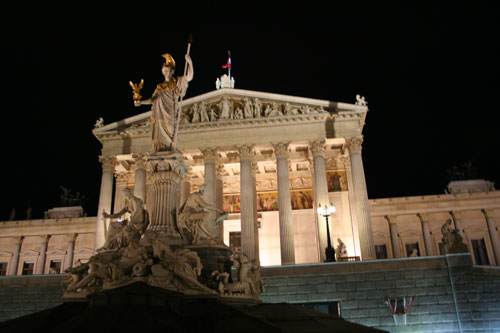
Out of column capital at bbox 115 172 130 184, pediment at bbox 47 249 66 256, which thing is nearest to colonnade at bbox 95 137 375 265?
column capital at bbox 115 172 130 184

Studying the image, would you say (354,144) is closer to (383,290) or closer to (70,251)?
(383,290)

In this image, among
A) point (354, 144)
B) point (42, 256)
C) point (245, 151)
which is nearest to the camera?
point (354, 144)

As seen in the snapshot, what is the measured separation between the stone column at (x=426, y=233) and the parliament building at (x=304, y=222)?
0.31 ft

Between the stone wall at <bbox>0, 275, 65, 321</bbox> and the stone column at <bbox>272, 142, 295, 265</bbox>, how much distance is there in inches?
555

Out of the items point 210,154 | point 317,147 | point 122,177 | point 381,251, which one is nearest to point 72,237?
point 122,177

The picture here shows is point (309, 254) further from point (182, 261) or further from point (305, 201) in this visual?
point (182, 261)

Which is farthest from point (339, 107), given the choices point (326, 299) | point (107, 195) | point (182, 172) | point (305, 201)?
point (182, 172)

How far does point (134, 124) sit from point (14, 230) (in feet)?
63.2

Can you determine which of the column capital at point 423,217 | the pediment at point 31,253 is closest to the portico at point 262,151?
the column capital at point 423,217

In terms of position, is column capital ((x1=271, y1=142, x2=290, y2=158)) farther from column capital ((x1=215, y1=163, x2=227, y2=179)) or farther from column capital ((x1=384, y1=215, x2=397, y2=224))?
column capital ((x1=384, y1=215, x2=397, y2=224))

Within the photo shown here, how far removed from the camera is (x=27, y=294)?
2002 centimetres

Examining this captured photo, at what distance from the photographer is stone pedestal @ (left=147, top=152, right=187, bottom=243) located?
1098 centimetres

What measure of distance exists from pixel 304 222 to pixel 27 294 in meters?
23.4

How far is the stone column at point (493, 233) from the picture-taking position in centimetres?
3825
